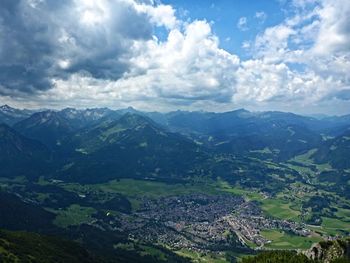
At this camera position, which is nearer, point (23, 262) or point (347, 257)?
point (347, 257)

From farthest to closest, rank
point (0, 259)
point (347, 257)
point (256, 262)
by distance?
1. point (0, 259)
2. point (256, 262)
3. point (347, 257)

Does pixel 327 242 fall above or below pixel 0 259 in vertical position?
above

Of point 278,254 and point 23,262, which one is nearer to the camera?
point 278,254

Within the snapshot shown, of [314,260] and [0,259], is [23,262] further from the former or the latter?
[314,260]

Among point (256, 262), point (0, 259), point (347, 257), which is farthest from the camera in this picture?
point (0, 259)

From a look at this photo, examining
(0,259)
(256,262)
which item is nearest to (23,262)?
(0,259)

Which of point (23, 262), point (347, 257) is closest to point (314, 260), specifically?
point (347, 257)

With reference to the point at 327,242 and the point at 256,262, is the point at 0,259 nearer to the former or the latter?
the point at 256,262
